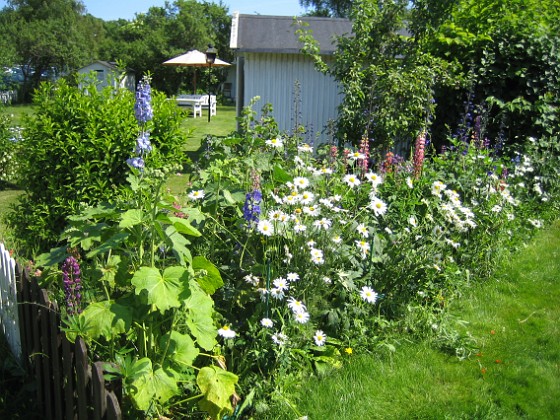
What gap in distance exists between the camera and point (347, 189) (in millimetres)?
4176

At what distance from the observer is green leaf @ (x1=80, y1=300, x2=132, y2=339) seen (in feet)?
8.09

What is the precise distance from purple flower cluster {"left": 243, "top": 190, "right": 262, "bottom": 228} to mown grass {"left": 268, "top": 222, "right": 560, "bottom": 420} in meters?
1.03

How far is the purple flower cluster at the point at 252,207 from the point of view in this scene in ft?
10.6

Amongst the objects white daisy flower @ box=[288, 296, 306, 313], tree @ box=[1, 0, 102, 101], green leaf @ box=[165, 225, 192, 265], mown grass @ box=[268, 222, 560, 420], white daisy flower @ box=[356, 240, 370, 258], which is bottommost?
mown grass @ box=[268, 222, 560, 420]

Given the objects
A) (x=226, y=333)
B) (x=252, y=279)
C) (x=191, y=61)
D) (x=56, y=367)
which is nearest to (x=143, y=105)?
(x=252, y=279)

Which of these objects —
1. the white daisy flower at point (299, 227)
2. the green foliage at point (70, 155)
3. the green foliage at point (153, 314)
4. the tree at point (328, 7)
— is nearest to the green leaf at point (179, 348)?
the green foliage at point (153, 314)

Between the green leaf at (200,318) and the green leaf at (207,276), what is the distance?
10cm

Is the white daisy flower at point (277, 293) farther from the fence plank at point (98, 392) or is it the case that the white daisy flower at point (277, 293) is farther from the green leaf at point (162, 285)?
the fence plank at point (98, 392)

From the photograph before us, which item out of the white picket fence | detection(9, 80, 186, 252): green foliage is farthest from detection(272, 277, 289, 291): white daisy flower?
detection(9, 80, 186, 252): green foliage

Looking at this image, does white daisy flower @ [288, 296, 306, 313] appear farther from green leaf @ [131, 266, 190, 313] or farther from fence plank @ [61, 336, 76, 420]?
fence plank @ [61, 336, 76, 420]

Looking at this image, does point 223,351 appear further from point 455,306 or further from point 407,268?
point 455,306

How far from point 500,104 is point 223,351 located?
6004 millimetres

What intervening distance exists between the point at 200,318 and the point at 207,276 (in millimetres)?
241

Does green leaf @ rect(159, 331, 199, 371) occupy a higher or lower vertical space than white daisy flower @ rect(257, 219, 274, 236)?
lower
